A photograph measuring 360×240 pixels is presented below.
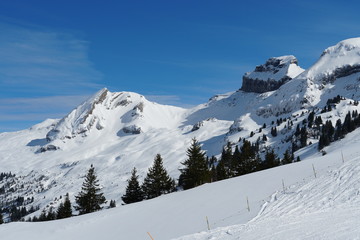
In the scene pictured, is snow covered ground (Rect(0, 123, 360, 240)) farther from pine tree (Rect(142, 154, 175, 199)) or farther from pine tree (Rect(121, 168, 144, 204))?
pine tree (Rect(121, 168, 144, 204))

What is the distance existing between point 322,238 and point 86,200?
4376cm

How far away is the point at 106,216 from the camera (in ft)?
107

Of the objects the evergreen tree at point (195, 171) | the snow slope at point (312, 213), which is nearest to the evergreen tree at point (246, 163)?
the evergreen tree at point (195, 171)

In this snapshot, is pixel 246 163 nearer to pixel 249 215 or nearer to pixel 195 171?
pixel 195 171

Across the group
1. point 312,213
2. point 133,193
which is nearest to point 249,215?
point 312,213

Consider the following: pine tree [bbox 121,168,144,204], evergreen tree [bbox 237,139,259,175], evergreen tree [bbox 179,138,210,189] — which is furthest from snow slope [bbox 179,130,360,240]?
evergreen tree [bbox 237,139,259,175]

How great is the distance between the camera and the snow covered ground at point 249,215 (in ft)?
50.3

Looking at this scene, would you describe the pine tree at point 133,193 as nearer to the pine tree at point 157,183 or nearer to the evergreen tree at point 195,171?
the pine tree at point 157,183

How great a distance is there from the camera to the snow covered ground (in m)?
15.3

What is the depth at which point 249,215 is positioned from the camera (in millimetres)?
21500

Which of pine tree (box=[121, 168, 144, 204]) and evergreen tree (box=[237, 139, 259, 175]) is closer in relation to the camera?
pine tree (box=[121, 168, 144, 204])

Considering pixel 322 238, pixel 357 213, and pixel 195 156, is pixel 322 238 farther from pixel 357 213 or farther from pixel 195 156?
pixel 195 156

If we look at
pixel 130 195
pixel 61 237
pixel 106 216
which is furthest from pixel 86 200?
pixel 61 237

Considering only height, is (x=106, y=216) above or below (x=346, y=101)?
below
